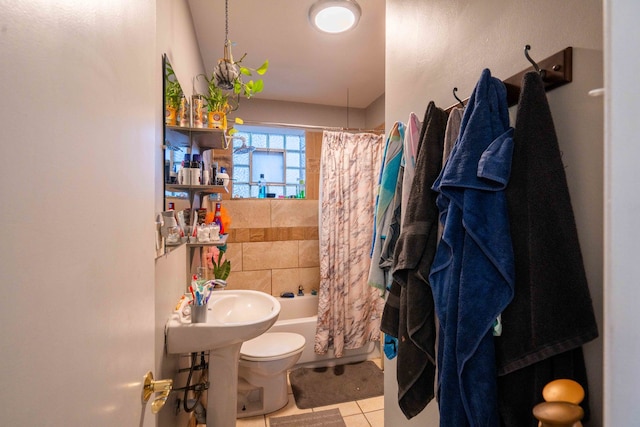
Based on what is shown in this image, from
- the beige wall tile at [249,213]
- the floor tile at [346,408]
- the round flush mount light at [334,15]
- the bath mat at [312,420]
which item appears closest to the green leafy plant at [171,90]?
the round flush mount light at [334,15]

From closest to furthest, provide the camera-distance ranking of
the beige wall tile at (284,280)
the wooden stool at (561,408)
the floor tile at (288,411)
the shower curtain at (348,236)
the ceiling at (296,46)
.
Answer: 1. the wooden stool at (561,408)
2. the ceiling at (296,46)
3. the floor tile at (288,411)
4. the shower curtain at (348,236)
5. the beige wall tile at (284,280)

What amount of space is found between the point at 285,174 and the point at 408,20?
95.9 inches

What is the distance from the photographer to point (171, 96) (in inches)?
54.5

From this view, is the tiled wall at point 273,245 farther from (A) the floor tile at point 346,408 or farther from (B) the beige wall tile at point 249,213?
(A) the floor tile at point 346,408

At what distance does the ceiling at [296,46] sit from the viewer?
1881 millimetres

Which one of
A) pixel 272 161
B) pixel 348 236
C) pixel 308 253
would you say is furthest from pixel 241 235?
pixel 348 236

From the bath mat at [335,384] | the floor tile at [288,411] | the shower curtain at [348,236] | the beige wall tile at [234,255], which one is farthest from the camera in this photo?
the beige wall tile at [234,255]

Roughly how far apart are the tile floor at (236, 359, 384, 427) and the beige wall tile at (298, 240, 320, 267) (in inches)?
52.8

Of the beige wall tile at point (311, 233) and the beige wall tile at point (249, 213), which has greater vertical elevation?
the beige wall tile at point (249, 213)

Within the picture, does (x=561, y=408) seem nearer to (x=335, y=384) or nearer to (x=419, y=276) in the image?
(x=419, y=276)

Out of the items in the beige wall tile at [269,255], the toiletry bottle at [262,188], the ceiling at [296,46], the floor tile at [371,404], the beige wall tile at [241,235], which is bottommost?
the floor tile at [371,404]

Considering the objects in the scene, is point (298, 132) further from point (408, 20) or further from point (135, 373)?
point (135, 373)

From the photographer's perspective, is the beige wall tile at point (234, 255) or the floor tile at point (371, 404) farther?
the beige wall tile at point (234, 255)

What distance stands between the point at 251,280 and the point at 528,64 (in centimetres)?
287
